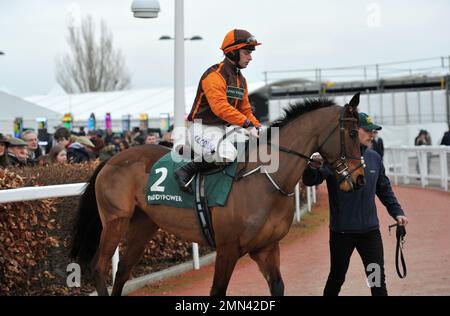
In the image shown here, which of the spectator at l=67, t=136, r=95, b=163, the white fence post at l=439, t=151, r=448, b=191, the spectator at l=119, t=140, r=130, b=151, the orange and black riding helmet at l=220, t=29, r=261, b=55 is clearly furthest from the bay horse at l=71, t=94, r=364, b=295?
the white fence post at l=439, t=151, r=448, b=191

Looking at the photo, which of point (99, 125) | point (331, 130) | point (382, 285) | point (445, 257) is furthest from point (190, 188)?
point (99, 125)

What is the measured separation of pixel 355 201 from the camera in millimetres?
5348

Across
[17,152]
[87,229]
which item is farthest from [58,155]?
[87,229]

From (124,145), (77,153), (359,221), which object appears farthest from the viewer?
(124,145)

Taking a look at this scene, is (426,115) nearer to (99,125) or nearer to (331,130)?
(99,125)

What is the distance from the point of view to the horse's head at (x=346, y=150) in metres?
5.05

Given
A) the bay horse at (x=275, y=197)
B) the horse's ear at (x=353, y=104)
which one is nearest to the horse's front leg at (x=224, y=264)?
the bay horse at (x=275, y=197)

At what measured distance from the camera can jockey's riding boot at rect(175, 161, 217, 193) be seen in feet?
18.0

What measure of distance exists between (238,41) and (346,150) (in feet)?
4.01

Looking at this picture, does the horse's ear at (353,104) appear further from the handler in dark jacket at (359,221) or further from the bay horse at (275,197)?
the handler in dark jacket at (359,221)

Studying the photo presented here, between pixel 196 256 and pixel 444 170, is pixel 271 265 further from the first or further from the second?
pixel 444 170

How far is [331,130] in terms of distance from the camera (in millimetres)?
5234

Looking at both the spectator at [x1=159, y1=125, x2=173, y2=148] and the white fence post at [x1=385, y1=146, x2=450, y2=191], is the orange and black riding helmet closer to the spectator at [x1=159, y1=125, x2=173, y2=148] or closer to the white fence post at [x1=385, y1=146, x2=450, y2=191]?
the spectator at [x1=159, y1=125, x2=173, y2=148]

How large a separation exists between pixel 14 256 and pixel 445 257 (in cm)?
482
